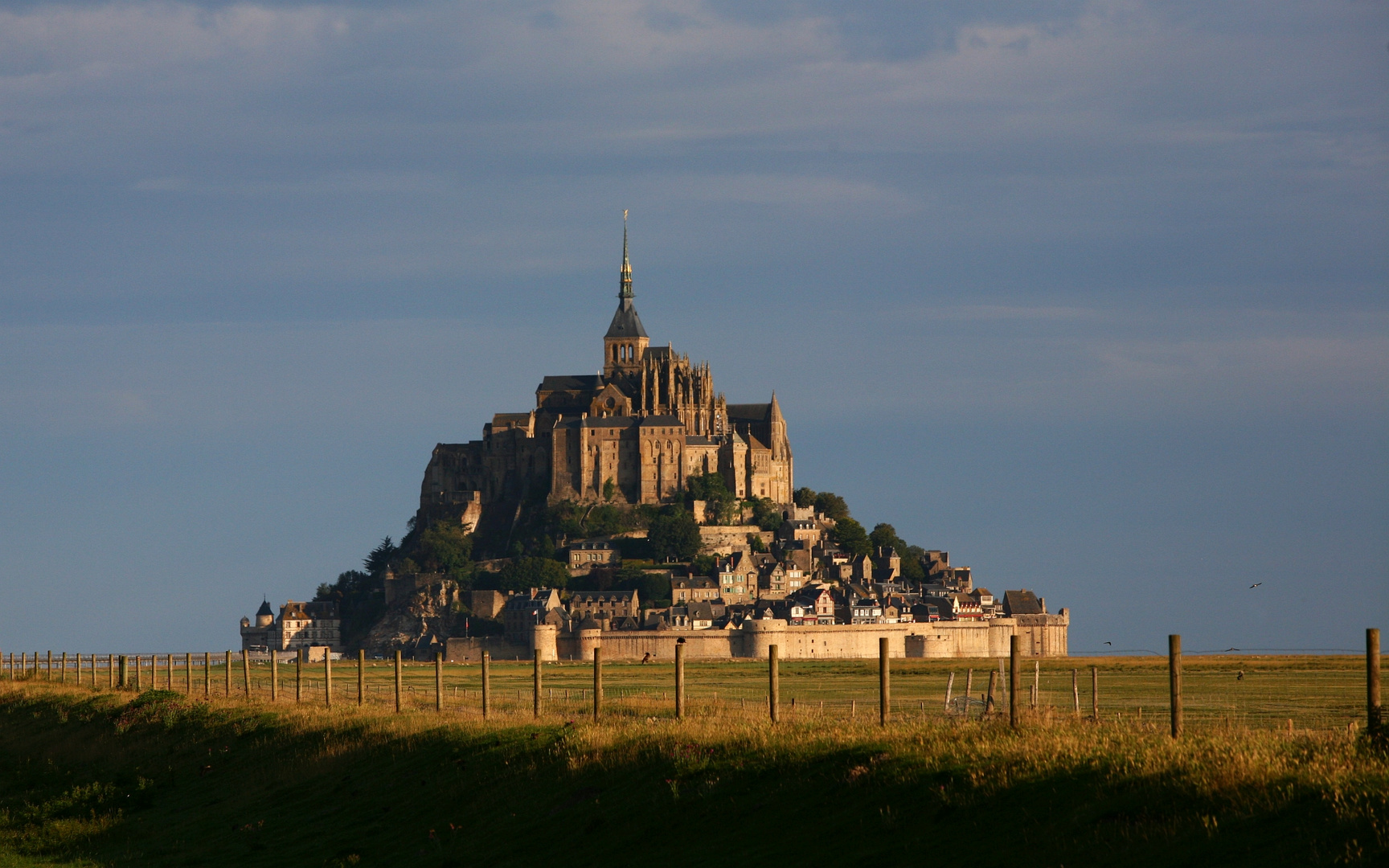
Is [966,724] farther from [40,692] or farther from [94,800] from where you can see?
[40,692]

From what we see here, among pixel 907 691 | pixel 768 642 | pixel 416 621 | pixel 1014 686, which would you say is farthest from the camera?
pixel 416 621

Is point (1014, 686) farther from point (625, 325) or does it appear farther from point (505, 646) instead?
point (625, 325)

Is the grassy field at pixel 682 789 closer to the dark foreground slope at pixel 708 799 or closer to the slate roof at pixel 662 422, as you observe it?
the dark foreground slope at pixel 708 799

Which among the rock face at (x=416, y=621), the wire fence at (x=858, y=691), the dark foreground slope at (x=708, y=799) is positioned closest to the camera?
the dark foreground slope at (x=708, y=799)

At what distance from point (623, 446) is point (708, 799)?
489ft

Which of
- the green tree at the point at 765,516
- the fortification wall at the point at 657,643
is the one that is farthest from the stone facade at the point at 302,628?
the green tree at the point at 765,516

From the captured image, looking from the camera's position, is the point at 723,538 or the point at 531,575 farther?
the point at 723,538

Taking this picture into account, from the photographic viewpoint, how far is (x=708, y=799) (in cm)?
1672

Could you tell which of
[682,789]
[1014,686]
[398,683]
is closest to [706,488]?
[398,683]

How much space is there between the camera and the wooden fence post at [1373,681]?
1284 centimetres

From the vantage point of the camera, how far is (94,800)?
90.6ft

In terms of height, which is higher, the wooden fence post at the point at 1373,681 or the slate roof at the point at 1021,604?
the wooden fence post at the point at 1373,681

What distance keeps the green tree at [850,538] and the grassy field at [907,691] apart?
55197mm

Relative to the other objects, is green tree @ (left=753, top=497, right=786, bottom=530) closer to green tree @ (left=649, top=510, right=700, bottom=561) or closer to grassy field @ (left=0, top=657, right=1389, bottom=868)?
green tree @ (left=649, top=510, right=700, bottom=561)
